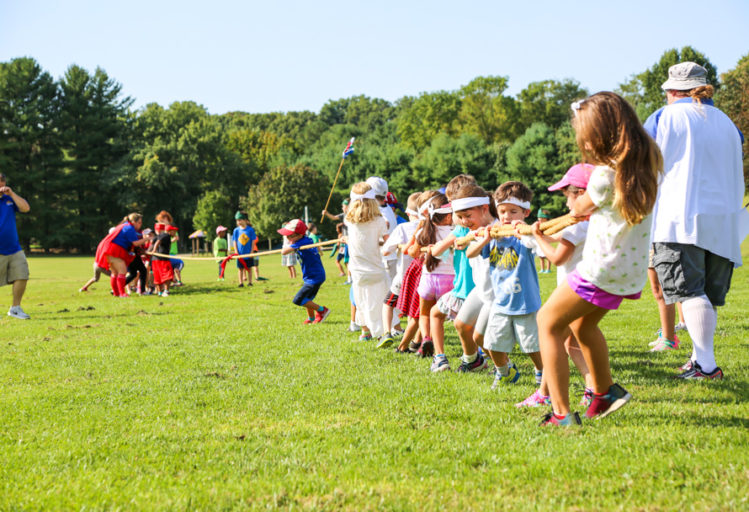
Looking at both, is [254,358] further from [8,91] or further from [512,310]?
[8,91]

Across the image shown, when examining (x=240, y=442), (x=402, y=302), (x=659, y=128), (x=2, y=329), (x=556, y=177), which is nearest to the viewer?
(x=240, y=442)

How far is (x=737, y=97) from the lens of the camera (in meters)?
44.8

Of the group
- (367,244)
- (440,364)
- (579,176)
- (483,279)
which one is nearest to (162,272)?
(367,244)

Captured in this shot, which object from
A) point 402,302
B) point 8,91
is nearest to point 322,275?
point 402,302

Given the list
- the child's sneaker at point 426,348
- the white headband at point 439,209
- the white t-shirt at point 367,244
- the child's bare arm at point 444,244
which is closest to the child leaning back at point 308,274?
the white t-shirt at point 367,244

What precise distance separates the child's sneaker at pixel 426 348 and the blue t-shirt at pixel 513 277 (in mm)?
1981

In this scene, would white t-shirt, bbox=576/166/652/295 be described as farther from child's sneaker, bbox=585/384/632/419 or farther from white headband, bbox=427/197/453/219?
white headband, bbox=427/197/453/219

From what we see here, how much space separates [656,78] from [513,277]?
6811 cm

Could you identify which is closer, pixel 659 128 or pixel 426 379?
pixel 659 128

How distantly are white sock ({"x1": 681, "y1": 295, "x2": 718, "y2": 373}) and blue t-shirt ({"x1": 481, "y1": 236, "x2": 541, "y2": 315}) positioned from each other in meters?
1.26

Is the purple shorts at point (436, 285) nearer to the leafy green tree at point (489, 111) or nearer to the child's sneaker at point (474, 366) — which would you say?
the child's sneaker at point (474, 366)

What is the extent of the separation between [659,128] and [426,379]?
2.97 metres

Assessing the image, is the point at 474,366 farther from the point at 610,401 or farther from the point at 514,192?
the point at 610,401

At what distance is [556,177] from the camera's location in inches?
2377
